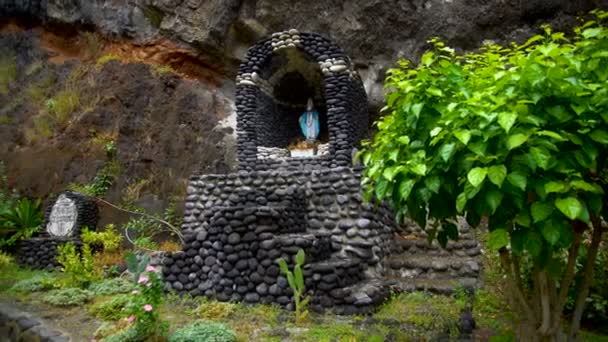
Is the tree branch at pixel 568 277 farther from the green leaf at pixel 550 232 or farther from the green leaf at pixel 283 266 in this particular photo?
the green leaf at pixel 283 266

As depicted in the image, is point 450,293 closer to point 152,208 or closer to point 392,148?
point 392,148

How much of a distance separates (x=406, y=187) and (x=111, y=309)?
4.92 m

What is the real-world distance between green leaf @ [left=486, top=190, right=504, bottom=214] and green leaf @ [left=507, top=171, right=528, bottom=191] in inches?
4.2

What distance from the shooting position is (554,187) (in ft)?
8.36

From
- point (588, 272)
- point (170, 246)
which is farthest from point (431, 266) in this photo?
point (170, 246)

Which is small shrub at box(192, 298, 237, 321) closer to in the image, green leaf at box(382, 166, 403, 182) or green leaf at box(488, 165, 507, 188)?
green leaf at box(382, 166, 403, 182)

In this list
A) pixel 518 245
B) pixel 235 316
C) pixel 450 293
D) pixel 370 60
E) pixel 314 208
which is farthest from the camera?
pixel 370 60

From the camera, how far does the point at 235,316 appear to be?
600 centimetres

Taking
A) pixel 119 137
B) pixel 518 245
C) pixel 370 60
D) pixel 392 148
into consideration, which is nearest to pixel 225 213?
pixel 392 148

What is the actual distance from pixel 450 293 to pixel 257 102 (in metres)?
7.09

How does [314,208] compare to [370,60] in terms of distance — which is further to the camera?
[370,60]

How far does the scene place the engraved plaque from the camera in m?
10.6

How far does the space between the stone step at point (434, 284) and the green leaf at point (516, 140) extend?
14.5 ft

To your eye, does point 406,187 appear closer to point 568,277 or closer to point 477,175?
point 477,175
